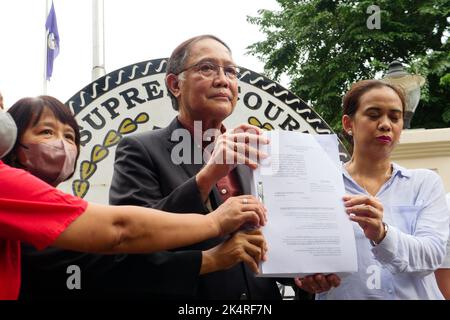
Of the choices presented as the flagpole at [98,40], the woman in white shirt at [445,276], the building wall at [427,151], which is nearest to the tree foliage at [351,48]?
the flagpole at [98,40]

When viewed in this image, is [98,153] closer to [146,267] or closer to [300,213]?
[146,267]

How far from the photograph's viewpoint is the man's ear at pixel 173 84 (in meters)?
2.27

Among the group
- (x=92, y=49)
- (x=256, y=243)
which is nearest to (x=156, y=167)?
(x=256, y=243)

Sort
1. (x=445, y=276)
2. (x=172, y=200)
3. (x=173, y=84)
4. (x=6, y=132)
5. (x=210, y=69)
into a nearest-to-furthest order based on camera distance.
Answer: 1. (x=6, y=132)
2. (x=172, y=200)
3. (x=210, y=69)
4. (x=173, y=84)
5. (x=445, y=276)

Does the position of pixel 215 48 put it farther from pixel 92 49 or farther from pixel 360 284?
pixel 92 49

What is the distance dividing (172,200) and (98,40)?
5131mm

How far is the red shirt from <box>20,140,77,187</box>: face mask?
538 millimetres

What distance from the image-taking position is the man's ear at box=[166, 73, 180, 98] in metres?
2.27

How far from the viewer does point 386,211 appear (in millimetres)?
2205

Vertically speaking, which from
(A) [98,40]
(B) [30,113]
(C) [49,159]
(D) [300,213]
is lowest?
(D) [300,213]

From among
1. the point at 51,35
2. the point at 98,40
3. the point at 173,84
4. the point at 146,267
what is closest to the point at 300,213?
the point at 146,267

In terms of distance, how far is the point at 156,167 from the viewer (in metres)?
2.04

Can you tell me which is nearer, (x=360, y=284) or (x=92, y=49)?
(x=360, y=284)
